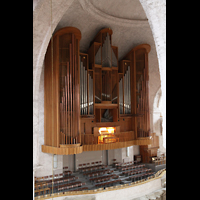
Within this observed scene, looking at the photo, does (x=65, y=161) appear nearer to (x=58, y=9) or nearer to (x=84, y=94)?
(x=84, y=94)

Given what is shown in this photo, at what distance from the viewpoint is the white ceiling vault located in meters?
8.62

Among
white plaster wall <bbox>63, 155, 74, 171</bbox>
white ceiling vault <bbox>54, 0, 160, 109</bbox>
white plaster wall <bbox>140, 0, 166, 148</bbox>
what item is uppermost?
white ceiling vault <bbox>54, 0, 160, 109</bbox>

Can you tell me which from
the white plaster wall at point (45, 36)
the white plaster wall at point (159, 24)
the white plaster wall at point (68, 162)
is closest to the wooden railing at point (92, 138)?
the white plaster wall at point (45, 36)

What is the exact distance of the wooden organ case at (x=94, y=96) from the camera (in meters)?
8.58

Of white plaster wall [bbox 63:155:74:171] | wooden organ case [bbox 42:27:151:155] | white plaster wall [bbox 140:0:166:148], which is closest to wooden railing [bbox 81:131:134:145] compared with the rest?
wooden organ case [bbox 42:27:151:155]

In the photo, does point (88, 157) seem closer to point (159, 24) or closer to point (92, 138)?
point (92, 138)

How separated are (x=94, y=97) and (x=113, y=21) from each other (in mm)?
3931

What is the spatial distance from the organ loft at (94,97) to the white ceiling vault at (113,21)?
421 mm

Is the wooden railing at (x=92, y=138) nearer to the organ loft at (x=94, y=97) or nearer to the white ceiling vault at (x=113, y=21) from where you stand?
the organ loft at (x=94, y=97)

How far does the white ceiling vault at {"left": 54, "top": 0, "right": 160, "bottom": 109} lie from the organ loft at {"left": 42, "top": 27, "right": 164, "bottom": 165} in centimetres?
42

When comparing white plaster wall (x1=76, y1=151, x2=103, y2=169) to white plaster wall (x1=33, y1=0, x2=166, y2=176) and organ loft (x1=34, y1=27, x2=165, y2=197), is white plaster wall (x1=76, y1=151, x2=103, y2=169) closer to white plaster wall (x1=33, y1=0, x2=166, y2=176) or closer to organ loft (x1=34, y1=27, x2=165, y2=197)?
organ loft (x1=34, y1=27, x2=165, y2=197)
